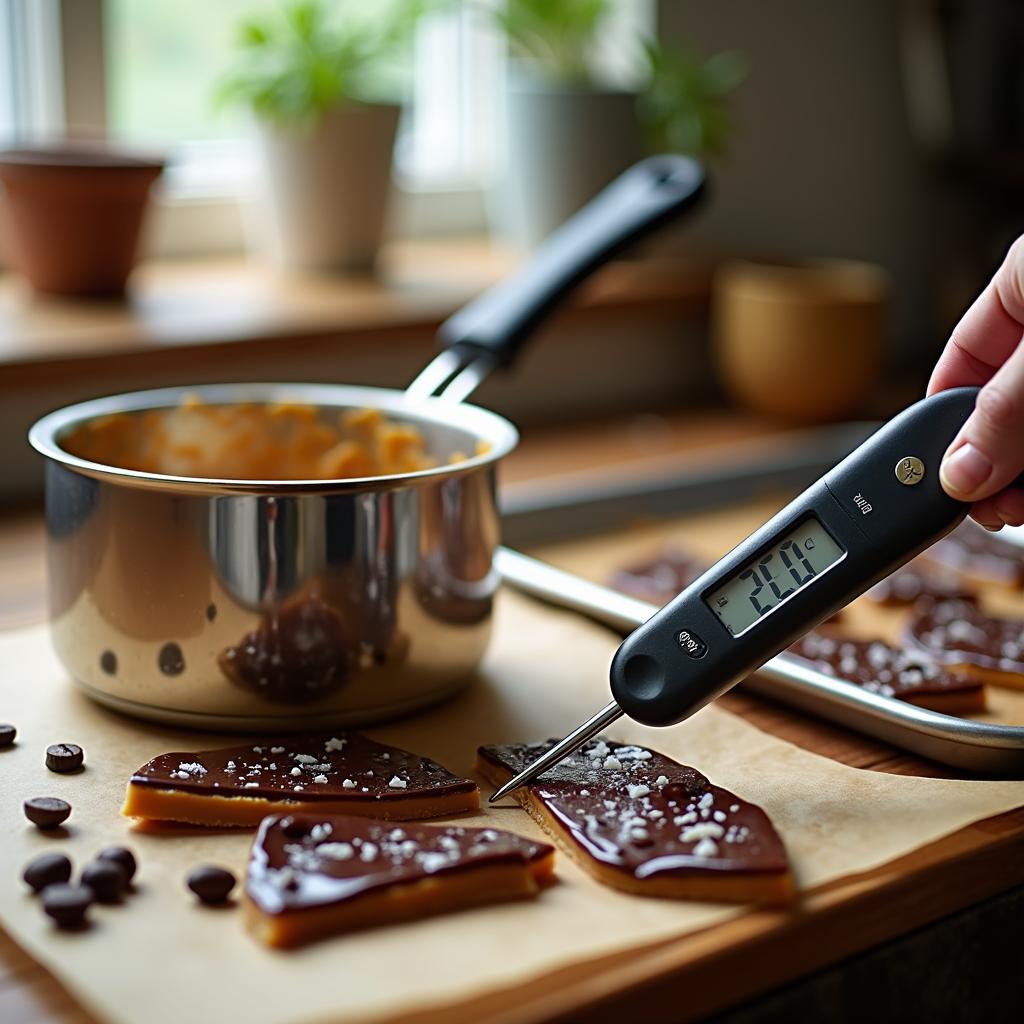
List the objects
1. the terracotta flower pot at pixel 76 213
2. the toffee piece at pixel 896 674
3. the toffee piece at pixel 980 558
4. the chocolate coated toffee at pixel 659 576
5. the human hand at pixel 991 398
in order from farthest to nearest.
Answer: the terracotta flower pot at pixel 76 213
the toffee piece at pixel 980 558
the chocolate coated toffee at pixel 659 576
the toffee piece at pixel 896 674
the human hand at pixel 991 398

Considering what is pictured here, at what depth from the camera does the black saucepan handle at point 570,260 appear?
3.71ft

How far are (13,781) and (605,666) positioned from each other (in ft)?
1.29

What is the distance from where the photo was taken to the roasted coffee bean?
655 mm

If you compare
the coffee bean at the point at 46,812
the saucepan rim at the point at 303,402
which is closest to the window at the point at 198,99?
the saucepan rim at the point at 303,402

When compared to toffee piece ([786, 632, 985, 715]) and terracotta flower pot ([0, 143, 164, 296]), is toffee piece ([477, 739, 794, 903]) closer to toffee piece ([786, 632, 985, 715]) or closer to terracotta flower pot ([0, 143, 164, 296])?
toffee piece ([786, 632, 985, 715])

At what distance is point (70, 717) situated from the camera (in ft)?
2.87

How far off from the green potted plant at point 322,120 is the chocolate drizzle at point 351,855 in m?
1.02

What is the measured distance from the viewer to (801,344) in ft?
5.51

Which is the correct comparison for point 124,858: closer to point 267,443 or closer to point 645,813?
point 645,813

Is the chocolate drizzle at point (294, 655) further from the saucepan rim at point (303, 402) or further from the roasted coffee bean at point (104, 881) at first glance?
the roasted coffee bean at point (104, 881)

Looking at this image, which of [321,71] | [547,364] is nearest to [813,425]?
[547,364]

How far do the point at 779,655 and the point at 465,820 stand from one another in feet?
0.82

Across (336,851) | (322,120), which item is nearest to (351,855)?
(336,851)

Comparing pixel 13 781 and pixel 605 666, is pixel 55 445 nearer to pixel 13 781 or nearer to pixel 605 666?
pixel 13 781
